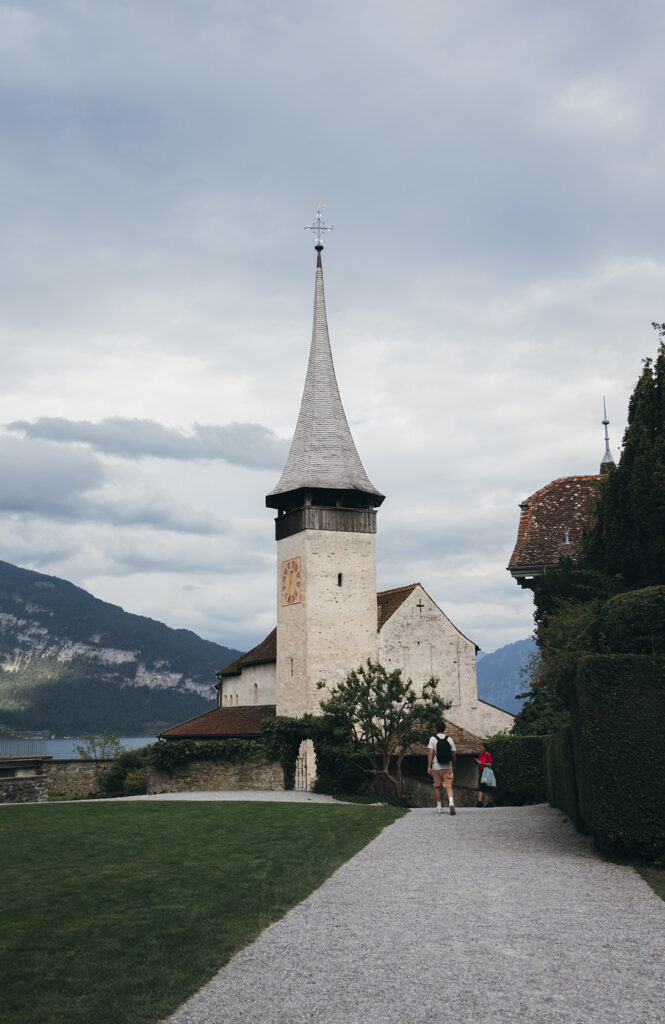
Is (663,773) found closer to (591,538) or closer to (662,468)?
(662,468)

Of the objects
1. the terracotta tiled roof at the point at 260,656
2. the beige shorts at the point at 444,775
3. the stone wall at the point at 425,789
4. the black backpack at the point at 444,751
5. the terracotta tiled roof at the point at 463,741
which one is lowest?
the stone wall at the point at 425,789

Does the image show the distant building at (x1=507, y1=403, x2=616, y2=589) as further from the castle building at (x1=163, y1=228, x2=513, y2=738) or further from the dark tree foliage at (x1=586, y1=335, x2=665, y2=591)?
the castle building at (x1=163, y1=228, x2=513, y2=738)

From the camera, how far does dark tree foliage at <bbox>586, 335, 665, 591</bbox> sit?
21.0 metres

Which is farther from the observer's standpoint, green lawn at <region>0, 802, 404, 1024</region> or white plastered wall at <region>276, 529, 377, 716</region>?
white plastered wall at <region>276, 529, 377, 716</region>

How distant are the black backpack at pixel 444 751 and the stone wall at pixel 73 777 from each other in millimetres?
24306

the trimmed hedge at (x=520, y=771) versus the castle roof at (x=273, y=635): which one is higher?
the castle roof at (x=273, y=635)

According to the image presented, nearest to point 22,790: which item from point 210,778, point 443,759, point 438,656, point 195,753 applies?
point 195,753

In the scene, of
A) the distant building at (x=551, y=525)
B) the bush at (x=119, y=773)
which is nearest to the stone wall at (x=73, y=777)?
the bush at (x=119, y=773)

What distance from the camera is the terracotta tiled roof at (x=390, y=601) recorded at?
46.5 metres

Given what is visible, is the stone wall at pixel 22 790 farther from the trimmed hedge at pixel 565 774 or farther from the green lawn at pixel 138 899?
the trimmed hedge at pixel 565 774

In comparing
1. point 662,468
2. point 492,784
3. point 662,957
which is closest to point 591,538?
point 662,468

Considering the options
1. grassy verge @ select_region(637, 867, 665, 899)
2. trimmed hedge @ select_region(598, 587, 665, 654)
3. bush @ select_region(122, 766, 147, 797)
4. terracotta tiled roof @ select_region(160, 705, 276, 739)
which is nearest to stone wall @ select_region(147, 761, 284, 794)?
bush @ select_region(122, 766, 147, 797)

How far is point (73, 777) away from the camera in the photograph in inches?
1602

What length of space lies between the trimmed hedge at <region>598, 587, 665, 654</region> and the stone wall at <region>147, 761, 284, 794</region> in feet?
85.4
